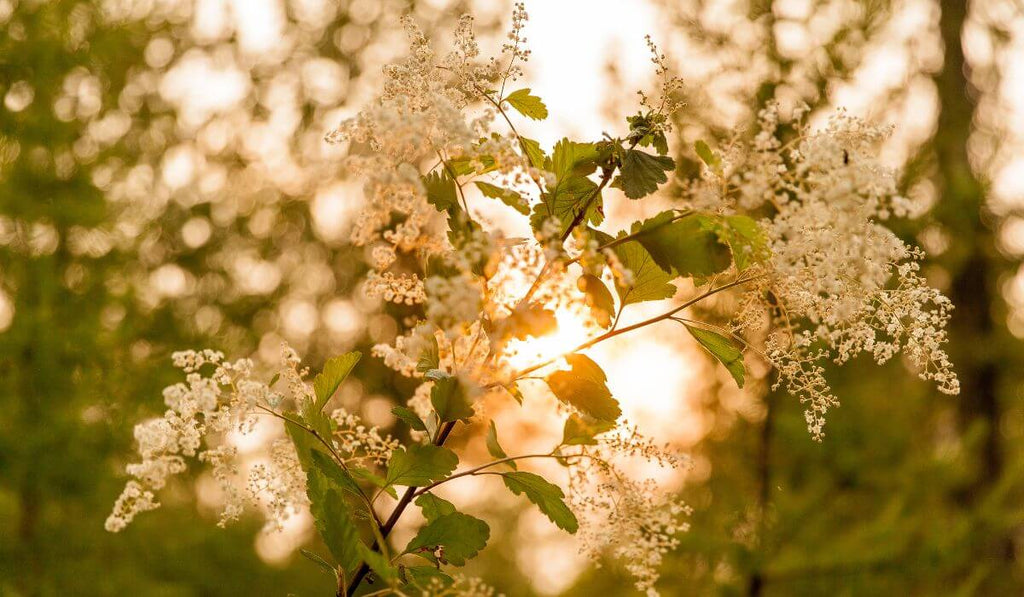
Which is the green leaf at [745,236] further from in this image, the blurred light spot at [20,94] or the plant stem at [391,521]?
the blurred light spot at [20,94]

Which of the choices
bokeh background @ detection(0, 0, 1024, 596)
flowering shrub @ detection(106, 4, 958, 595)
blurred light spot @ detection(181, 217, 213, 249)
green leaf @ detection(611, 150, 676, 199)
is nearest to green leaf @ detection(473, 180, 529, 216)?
flowering shrub @ detection(106, 4, 958, 595)

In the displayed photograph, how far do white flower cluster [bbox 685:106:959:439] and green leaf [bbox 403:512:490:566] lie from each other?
0.48 m

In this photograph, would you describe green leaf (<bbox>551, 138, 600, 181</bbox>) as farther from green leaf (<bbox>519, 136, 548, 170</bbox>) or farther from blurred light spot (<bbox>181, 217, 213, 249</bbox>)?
Answer: blurred light spot (<bbox>181, 217, 213, 249</bbox>)

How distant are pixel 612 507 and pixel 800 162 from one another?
0.58m

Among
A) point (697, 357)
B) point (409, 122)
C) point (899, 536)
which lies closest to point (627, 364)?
point (697, 357)

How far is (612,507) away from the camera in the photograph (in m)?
1.32

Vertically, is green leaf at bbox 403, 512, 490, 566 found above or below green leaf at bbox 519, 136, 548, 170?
below

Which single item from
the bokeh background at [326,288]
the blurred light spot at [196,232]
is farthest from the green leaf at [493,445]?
the blurred light spot at [196,232]

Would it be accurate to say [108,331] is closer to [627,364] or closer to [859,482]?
[627,364]

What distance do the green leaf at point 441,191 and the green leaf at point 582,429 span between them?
34cm

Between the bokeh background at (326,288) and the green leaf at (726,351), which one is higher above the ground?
the bokeh background at (326,288)

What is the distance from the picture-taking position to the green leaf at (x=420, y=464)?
1.16 meters

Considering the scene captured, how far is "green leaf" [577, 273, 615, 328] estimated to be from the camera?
1.13 m

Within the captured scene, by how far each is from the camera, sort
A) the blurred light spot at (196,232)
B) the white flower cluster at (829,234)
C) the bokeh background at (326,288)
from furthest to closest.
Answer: the blurred light spot at (196,232)
the bokeh background at (326,288)
the white flower cluster at (829,234)
